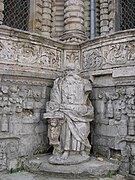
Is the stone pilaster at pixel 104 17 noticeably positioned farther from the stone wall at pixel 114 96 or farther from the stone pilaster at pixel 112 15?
the stone wall at pixel 114 96

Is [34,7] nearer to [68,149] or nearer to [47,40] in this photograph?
[47,40]

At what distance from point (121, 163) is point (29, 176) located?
195 centimetres

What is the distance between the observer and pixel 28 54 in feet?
18.6

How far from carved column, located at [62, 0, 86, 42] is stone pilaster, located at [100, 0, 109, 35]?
0.79 m

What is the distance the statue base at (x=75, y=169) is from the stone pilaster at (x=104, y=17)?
5116mm

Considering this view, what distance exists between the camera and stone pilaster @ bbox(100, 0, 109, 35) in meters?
8.68

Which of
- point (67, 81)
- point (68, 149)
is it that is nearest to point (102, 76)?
point (67, 81)

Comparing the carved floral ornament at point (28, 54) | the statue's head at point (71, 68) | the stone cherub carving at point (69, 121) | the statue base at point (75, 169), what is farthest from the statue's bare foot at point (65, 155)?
the carved floral ornament at point (28, 54)

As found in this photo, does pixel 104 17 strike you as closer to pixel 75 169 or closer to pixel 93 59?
pixel 93 59

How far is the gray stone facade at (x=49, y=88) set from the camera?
5203 millimetres

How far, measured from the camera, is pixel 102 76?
5.81 m

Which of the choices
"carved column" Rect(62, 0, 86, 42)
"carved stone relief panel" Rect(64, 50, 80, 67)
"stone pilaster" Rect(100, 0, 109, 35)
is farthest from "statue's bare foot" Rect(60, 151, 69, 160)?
"stone pilaster" Rect(100, 0, 109, 35)

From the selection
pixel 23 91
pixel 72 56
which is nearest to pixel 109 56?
pixel 72 56

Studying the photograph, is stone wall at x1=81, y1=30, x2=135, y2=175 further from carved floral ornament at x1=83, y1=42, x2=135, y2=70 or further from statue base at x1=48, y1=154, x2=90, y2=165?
statue base at x1=48, y1=154, x2=90, y2=165
